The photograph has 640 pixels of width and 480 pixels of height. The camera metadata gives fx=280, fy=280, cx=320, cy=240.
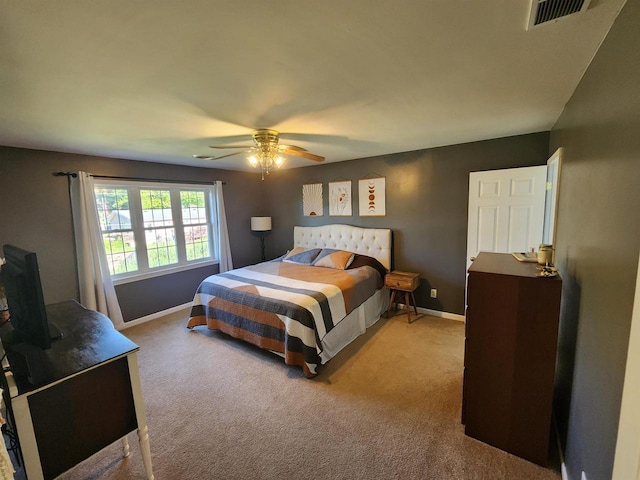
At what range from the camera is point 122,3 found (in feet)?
3.19

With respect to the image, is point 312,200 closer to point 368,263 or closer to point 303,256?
point 303,256

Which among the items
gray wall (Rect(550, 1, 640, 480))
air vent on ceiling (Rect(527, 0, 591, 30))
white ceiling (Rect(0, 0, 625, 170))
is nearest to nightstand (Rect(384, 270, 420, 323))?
gray wall (Rect(550, 1, 640, 480))

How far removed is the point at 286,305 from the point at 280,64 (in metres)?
2.06

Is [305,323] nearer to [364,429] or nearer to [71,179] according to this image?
[364,429]

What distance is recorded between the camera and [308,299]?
2.84m

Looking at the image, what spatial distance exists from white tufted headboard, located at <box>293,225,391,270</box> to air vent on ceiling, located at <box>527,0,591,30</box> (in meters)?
3.07

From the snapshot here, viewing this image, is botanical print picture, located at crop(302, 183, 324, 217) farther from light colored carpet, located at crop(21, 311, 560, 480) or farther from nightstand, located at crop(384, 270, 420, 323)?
light colored carpet, located at crop(21, 311, 560, 480)

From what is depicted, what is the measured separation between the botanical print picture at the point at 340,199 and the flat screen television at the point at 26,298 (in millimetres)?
3694

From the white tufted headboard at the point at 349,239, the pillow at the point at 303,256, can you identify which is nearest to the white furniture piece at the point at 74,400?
the pillow at the point at 303,256

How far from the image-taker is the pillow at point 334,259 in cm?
404

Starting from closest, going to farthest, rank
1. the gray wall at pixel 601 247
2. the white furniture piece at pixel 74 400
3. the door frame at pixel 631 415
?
the door frame at pixel 631 415, the gray wall at pixel 601 247, the white furniture piece at pixel 74 400

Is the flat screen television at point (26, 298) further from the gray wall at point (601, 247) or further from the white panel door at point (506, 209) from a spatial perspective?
the white panel door at point (506, 209)

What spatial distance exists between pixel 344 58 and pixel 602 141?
4.11ft

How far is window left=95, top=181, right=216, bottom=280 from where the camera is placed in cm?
376
